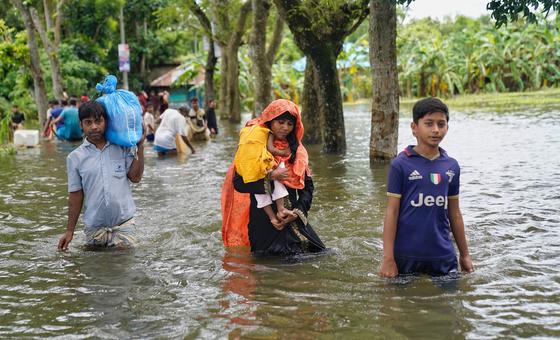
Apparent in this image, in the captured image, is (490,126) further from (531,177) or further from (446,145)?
(531,177)

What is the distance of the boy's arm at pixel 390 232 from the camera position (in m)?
4.77

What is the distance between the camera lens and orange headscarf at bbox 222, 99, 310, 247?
20.0 feet

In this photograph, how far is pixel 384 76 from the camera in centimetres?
1250

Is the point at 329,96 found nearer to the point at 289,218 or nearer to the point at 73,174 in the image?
the point at 289,218

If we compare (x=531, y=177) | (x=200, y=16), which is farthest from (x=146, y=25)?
(x=531, y=177)

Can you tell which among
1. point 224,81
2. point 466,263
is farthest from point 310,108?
point 224,81

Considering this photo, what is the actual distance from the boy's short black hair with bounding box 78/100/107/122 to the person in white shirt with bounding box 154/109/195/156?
35.3ft

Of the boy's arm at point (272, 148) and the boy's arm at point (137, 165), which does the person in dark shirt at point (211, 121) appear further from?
the boy's arm at point (272, 148)

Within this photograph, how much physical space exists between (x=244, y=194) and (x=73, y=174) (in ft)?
4.94

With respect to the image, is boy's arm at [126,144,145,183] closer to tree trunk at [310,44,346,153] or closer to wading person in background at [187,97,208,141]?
tree trunk at [310,44,346,153]

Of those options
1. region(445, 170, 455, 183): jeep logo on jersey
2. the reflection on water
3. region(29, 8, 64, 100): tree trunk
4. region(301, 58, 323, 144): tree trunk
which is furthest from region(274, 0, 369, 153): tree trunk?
region(29, 8, 64, 100): tree trunk

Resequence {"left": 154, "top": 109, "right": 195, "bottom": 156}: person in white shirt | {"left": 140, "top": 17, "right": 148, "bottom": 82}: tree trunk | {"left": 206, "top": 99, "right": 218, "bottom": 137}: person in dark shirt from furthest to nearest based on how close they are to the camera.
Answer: {"left": 140, "top": 17, "right": 148, "bottom": 82}: tree trunk, {"left": 206, "top": 99, "right": 218, "bottom": 137}: person in dark shirt, {"left": 154, "top": 109, "right": 195, "bottom": 156}: person in white shirt

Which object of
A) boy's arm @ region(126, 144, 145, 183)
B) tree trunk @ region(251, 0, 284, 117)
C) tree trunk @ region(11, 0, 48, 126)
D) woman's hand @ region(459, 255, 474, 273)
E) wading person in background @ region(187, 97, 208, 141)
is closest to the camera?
woman's hand @ region(459, 255, 474, 273)

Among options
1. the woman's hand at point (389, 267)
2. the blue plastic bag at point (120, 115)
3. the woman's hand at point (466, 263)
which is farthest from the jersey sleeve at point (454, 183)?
the blue plastic bag at point (120, 115)
